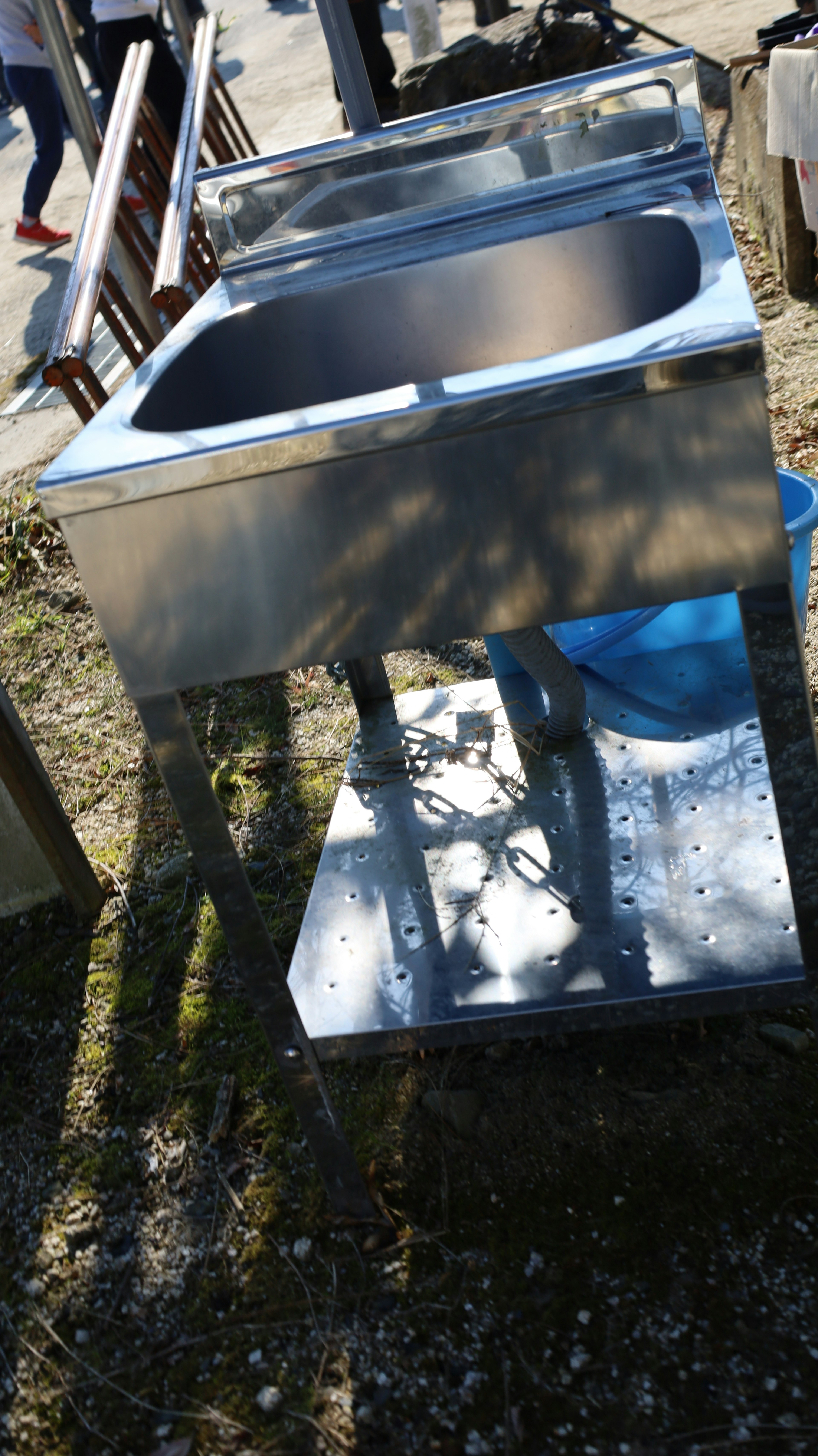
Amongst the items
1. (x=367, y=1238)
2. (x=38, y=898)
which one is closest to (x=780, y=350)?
(x=38, y=898)

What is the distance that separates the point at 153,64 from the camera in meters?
5.36

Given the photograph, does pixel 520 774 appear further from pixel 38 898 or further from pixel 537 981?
pixel 38 898

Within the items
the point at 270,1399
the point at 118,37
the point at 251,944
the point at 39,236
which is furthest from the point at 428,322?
the point at 39,236

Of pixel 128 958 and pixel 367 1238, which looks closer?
pixel 367 1238

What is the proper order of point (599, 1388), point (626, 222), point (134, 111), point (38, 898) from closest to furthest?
point (599, 1388) < point (626, 222) < point (38, 898) < point (134, 111)

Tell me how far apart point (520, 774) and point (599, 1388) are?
1047 mm

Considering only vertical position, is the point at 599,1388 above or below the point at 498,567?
below

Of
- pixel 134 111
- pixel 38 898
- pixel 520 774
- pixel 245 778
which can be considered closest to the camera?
pixel 520 774

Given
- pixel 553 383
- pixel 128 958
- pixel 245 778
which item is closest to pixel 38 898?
pixel 128 958

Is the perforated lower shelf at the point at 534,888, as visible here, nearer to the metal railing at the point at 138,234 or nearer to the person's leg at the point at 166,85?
the metal railing at the point at 138,234

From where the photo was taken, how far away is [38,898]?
2490 millimetres

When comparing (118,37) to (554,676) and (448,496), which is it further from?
(448,496)

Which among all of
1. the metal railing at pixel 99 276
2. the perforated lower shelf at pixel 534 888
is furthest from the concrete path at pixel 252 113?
the perforated lower shelf at pixel 534 888

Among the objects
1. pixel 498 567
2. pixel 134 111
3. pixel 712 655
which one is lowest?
pixel 712 655
